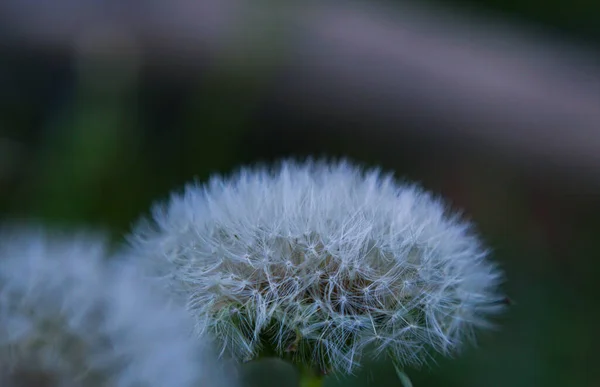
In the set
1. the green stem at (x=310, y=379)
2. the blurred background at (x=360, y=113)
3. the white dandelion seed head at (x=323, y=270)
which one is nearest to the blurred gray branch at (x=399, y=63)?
the blurred background at (x=360, y=113)

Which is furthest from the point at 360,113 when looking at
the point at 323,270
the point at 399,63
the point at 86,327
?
the point at 86,327

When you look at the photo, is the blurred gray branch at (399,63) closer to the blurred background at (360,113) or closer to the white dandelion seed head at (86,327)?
the blurred background at (360,113)

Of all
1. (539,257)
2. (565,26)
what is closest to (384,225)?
(539,257)

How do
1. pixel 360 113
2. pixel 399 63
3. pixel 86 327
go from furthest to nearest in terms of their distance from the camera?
pixel 399 63 → pixel 360 113 → pixel 86 327

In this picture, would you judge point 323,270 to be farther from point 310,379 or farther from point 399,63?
point 399,63

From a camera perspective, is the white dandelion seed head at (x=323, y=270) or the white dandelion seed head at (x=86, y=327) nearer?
the white dandelion seed head at (x=86, y=327)

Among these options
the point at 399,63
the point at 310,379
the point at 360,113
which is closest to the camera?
the point at 310,379
